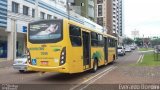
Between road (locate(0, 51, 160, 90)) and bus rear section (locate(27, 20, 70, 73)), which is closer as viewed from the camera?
road (locate(0, 51, 160, 90))

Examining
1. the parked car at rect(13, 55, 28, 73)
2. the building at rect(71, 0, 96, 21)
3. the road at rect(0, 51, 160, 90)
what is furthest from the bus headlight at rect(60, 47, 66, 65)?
the building at rect(71, 0, 96, 21)

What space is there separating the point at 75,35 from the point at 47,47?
74.2 inches

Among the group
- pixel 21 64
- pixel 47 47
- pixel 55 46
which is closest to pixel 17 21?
pixel 21 64

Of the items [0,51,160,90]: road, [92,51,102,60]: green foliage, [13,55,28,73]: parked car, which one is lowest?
[0,51,160,90]: road

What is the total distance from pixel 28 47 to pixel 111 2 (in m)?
144

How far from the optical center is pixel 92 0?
9775cm

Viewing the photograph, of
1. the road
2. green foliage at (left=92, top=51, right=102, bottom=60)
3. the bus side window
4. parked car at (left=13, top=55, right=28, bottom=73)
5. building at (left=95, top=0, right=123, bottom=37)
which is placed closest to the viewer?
the road

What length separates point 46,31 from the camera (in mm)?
17125

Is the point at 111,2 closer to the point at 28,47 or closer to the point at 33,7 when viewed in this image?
the point at 33,7

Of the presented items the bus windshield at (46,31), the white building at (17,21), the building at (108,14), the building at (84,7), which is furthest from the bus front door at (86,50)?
the building at (108,14)

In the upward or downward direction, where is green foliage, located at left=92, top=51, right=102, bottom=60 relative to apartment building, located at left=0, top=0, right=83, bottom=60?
downward

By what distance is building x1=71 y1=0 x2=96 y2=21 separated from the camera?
3430 inches

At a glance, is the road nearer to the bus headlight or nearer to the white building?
the bus headlight

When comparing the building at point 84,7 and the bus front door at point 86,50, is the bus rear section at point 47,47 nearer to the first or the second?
the bus front door at point 86,50
